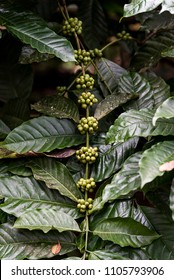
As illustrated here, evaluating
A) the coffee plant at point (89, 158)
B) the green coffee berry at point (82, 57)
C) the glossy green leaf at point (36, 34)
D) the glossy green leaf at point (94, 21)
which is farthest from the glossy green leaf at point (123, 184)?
the glossy green leaf at point (94, 21)

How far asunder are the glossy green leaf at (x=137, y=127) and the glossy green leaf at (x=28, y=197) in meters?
0.19

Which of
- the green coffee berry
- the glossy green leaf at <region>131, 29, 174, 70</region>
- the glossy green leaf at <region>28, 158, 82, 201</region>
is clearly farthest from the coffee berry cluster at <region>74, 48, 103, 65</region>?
the glossy green leaf at <region>28, 158, 82, 201</region>

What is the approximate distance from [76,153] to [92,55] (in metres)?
0.33

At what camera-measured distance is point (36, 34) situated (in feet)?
4.20

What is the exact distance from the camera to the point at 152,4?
1.17 metres

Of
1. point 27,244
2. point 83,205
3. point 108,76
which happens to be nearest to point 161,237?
point 83,205

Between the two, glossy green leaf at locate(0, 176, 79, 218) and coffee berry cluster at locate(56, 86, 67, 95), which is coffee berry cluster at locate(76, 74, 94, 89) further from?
glossy green leaf at locate(0, 176, 79, 218)

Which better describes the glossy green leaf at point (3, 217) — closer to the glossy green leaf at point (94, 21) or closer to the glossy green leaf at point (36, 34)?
the glossy green leaf at point (36, 34)

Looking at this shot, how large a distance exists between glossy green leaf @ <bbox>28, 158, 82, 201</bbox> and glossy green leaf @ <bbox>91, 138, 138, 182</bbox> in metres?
0.07

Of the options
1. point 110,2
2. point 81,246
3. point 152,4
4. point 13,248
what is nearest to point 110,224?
point 81,246

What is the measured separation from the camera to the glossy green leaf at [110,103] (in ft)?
4.33

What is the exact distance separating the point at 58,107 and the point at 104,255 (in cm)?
43

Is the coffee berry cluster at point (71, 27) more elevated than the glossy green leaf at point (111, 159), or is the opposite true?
the coffee berry cluster at point (71, 27)

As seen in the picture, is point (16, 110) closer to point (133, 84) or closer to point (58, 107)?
point (58, 107)
